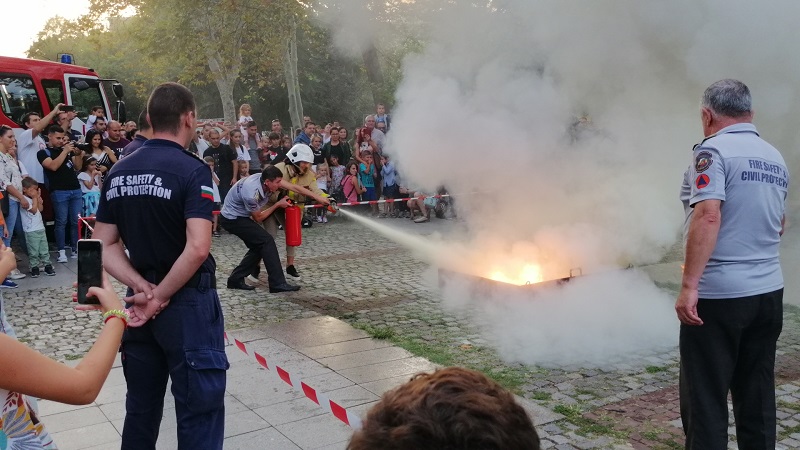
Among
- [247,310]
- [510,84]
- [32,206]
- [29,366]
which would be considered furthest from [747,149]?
[32,206]

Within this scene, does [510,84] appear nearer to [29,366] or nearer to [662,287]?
[662,287]

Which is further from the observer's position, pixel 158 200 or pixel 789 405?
pixel 789 405

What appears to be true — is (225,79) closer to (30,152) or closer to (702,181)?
(30,152)

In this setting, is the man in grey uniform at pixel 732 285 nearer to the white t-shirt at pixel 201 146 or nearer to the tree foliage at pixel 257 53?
the tree foliage at pixel 257 53


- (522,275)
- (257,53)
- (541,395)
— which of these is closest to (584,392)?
(541,395)

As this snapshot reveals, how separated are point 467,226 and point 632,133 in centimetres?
230

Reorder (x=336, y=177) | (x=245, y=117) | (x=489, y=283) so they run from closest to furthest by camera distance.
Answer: (x=489, y=283)
(x=336, y=177)
(x=245, y=117)

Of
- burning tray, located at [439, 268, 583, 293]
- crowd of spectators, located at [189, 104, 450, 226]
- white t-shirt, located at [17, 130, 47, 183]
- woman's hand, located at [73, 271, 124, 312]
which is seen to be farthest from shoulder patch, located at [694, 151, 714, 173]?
crowd of spectators, located at [189, 104, 450, 226]

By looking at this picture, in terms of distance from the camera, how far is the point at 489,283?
6883 mm

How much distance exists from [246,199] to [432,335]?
2.89 metres

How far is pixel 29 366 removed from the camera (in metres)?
1.75

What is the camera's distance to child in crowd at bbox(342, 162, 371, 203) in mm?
14156

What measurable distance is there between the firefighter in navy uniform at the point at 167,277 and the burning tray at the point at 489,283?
153 inches

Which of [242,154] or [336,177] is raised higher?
[242,154]
